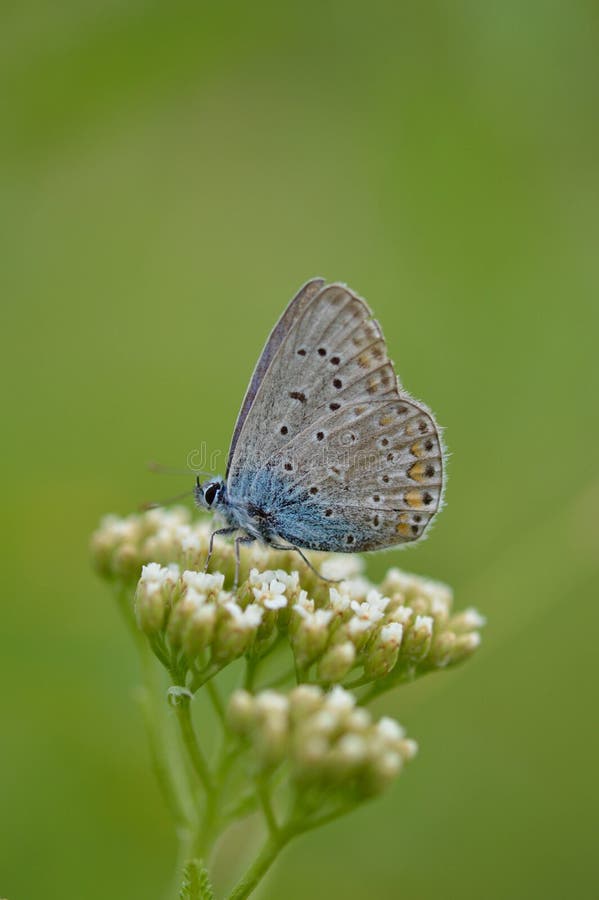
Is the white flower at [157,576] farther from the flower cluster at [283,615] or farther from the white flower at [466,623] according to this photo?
the white flower at [466,623]

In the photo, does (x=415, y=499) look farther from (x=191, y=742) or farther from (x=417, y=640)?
(x=191, y=742)

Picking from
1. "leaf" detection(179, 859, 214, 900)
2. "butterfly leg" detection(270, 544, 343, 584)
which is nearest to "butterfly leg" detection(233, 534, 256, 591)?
"butterfly leg" detection(270, 544, 343, 584)

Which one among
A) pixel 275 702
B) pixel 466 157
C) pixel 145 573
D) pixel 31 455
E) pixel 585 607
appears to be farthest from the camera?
pixel 466 157

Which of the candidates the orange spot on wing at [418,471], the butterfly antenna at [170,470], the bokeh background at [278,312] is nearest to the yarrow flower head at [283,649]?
the butterfly antenna at [170,470]

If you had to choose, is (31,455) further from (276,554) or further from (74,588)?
(276,554)

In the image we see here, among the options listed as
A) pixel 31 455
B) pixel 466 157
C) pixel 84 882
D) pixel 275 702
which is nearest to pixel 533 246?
pixel 466 157

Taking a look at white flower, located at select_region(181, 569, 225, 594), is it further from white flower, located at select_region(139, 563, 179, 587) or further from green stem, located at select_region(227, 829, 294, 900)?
green stem, located at select_region(227, 829, 294, 900)

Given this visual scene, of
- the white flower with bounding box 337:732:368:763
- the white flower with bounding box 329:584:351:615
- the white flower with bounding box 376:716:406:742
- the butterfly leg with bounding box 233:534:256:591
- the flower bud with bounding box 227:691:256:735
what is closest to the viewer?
the white flower with bounding box 337:732:368:763
